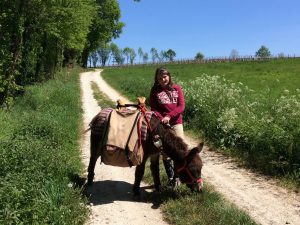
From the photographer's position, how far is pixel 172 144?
721cm

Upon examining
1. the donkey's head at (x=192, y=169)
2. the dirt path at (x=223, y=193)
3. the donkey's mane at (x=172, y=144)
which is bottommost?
the dirt path at (x=223, y=193)

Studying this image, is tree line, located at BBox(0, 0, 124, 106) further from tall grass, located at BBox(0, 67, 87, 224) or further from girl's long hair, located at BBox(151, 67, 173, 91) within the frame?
girl's long hair, located at BBox(151, 67, 173, 91)

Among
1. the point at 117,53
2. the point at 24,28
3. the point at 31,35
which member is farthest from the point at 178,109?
the point at 117,53

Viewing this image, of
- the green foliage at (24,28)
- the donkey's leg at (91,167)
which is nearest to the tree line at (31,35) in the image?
the green foliage at (24,28)

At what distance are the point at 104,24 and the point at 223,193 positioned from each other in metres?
62.9

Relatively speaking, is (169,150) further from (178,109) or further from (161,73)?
(161,73)

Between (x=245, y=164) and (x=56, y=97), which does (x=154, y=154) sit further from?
(x=56, y=97)

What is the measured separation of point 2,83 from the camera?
1727 cm

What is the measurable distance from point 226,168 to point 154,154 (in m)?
3.19

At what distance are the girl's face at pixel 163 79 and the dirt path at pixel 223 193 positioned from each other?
224 cm

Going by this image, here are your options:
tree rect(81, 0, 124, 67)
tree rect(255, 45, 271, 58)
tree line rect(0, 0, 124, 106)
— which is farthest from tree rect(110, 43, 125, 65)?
tree line rect(0, 0, 124, 106)

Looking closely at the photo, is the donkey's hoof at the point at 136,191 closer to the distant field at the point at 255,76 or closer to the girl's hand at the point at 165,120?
the girl's hand at the point at 165,120

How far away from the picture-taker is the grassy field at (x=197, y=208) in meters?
6.38

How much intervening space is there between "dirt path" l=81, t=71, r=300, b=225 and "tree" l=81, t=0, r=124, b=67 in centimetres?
5902
